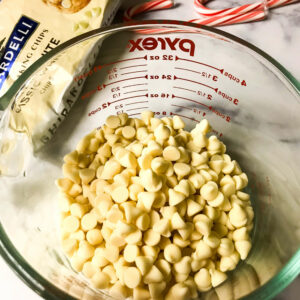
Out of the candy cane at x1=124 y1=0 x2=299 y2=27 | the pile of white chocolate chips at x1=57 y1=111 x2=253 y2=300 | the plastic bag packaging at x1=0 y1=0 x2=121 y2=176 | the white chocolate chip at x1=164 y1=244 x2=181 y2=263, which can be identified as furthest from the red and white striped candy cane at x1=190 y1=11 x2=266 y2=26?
the white chocolate chip at x1=164 y1=244 x2=181 y2=263

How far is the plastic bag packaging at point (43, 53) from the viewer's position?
35.0 inches

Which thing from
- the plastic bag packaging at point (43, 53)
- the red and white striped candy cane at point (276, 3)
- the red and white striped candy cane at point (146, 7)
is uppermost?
the red and white striped candy cane at point (276, 3)

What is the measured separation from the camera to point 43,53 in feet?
3.29

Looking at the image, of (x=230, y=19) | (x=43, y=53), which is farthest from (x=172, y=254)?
(x=230, y=19)

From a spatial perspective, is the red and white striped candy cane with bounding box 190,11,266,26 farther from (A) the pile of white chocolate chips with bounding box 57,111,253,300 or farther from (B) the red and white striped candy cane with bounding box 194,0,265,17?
(A) the pile of white chocolate chips with bounding box 57,111,253,300

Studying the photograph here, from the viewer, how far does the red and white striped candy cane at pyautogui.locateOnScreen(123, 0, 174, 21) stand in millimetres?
1124

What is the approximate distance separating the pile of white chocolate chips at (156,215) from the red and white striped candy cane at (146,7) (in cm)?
40

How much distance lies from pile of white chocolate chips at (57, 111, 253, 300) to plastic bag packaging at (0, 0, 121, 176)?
0.41 ft

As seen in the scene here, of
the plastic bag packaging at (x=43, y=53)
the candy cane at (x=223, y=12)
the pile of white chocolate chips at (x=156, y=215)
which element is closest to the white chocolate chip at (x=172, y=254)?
the pile of white chocolate chips at (x=156, y=215)

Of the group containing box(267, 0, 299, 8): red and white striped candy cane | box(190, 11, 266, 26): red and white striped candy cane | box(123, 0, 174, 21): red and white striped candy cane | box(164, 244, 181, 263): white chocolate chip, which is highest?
box(267, 0, 299, 8): red and white striped candy cane

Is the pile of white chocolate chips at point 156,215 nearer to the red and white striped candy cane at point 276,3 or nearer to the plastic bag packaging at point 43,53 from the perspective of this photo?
the plastic bag packaging at point 43,53

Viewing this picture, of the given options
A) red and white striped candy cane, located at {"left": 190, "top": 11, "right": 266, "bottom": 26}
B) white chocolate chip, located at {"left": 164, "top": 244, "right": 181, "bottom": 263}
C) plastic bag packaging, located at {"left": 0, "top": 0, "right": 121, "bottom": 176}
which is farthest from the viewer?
red and white striped candy cane, located at {"left": 190, "top": 11, "right": 266, "bottom": 26}

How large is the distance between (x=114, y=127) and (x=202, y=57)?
227 mm

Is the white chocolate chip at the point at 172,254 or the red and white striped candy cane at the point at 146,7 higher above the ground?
the red and white striped candy cane at the point at 146,7
